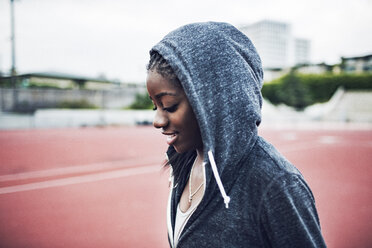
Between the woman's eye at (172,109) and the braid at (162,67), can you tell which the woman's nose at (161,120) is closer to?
the woman's eye at (172,109)

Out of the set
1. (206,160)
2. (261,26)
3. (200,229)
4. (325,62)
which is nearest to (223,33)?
(206,160)

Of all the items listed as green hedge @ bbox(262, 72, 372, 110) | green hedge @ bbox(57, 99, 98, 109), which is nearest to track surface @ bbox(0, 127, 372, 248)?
green hedge @ bbox(57, 99, 98, 109)

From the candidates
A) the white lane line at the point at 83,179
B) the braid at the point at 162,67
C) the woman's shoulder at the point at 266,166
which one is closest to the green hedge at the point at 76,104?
the white lane line at the point at 83,179

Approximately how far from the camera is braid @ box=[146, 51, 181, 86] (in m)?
1.16

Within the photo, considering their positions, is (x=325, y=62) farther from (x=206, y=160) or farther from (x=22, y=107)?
(x=206, y=160)

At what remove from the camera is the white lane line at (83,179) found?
5.99 metres

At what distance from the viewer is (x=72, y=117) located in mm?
21281

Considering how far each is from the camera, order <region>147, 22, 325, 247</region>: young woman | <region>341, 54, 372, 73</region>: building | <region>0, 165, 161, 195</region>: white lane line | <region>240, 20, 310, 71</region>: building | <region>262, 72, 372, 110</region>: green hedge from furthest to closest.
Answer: <region>240, 20, 310, 71</region>: building → <region>341, 54, 372, 73</region>: building → <region>262, 72, 372, 110</region>: green hedge → <region>0, 165, 161, 195</region>: white lane line → <region>147, 22, 325, 247</region>: young woman

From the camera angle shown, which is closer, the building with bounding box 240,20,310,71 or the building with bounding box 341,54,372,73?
the building with bounding box 341,54,372,73

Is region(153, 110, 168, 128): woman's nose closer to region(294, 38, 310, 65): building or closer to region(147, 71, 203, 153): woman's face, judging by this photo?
region(147, 71, 203, 153): woman's face

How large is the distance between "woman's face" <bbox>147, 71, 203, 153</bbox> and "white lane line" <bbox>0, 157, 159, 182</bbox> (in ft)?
22.5

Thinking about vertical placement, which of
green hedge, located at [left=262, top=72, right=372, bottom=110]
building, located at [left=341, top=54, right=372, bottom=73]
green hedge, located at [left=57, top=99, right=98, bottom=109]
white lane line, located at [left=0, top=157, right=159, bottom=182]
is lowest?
green hedge, located at [left=57, top=99, right=98, bottom=109]

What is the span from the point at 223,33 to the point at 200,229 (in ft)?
2.64

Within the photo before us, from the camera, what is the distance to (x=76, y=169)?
7.83 metres
